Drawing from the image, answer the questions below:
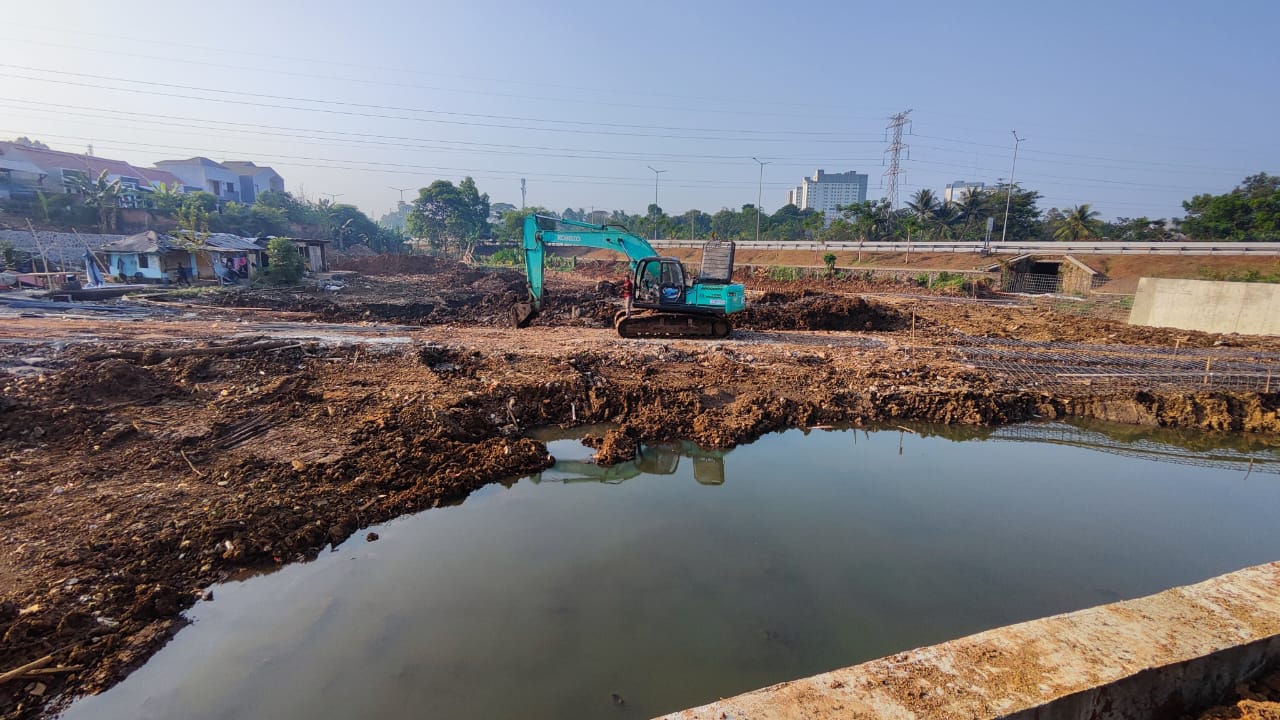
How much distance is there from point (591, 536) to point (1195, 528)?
7.24 m

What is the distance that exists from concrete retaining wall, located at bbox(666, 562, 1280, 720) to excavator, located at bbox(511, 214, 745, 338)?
1073 cm

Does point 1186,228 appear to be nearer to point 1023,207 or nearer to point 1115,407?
point 1023,207

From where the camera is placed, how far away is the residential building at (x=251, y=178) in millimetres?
66938

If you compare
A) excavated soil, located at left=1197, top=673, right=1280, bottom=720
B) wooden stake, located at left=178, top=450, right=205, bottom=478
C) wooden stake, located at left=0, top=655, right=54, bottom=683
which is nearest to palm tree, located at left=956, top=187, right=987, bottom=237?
excavated soil, located at left=1197, top=673, right=1280, bottom=720

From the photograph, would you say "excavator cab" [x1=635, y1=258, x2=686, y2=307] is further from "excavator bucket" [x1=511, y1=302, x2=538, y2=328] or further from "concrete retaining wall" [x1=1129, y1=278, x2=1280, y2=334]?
"concrete retaining wall" [x1=1129, y1=278, x2=1280, y2=334]

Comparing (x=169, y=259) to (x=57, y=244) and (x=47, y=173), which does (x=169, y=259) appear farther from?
(x=47, y=173)

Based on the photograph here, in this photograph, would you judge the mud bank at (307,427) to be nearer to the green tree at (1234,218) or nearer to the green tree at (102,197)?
the green tree at (1234,218)

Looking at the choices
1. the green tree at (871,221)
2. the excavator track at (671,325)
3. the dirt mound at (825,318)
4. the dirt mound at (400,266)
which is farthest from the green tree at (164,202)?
the green tree at (871,221)

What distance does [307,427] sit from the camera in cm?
807

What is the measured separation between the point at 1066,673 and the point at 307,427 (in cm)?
868

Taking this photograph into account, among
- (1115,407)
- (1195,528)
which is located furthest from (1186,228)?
(1195,528)

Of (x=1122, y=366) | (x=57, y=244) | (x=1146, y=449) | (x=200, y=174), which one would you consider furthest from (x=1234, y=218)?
(x=200, y=174)

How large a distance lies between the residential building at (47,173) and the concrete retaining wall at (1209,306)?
185 ft

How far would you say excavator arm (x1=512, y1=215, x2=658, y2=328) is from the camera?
14234mm
